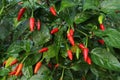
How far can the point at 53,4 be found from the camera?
1.33m

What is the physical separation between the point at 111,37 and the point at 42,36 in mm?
338

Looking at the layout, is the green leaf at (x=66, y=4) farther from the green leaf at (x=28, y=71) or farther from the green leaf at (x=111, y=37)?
the green leaf at (x=28, y=71)

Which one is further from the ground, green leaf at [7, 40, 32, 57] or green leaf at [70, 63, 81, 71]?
green leaf at [7, 40, 32, 57]

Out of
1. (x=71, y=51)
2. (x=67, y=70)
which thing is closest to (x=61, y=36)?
(x=71, y=51)

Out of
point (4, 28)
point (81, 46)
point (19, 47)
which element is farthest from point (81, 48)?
point (4, 28)

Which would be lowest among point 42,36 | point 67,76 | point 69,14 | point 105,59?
point 67,76

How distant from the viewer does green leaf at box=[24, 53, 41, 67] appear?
1.39 meters

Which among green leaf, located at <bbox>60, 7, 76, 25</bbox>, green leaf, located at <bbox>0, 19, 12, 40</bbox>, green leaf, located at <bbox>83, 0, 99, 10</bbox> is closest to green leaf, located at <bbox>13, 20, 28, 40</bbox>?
green leaf, located at <bbox>0, 19, 12, 40</bbox>

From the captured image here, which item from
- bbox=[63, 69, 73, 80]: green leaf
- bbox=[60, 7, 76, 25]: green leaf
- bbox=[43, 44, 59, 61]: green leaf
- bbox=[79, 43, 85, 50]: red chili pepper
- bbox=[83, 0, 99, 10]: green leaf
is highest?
bbox=[83, 0, 99, 10]: green leaf

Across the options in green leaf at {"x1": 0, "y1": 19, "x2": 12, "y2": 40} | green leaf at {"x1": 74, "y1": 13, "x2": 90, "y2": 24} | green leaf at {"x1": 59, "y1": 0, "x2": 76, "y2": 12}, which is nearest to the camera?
green leaf at {"x1": 59, "y1": 0, "x2": 76, "y2": 12}

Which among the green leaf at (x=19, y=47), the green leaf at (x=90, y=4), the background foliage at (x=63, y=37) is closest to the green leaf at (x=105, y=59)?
the background foliage at (x=63, y=37)

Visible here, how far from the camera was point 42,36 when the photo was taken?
1.38m

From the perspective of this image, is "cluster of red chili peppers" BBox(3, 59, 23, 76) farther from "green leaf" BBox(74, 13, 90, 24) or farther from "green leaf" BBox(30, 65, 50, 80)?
"green leaf" BBox(74, 13, 90, 24)

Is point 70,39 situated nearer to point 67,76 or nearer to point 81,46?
point 81,46
